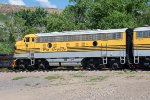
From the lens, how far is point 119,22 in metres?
54.2

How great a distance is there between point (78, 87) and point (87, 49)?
12.5m

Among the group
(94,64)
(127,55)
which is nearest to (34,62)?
(94,64)

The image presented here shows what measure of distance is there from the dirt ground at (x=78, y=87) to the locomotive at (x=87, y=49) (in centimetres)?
399

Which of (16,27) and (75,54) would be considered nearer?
(75,54)

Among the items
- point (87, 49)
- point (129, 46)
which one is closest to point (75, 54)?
point (87, 49)

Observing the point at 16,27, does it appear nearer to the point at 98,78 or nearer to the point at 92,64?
the point at 92,64

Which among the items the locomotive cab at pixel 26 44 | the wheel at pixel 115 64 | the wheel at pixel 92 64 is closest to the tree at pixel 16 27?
the locomotive cab at pixel 26 44

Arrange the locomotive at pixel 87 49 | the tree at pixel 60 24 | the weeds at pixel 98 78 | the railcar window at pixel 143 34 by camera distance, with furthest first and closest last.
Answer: the tree at pixel 60 24, the locomotive at pixel 87 49, the railcar window at pixel 143 34, the weeds at pixel 98 78

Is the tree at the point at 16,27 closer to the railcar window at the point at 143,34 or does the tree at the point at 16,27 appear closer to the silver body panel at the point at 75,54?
the silver body panel at the point at 75,54

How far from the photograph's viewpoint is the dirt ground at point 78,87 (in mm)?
19750

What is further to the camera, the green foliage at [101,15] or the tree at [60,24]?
the tree at [60,24]

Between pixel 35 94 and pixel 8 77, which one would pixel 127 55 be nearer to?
pixel 8 77

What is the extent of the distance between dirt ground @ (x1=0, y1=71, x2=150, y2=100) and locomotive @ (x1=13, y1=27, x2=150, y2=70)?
3.99 m

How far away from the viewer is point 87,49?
3578cm
